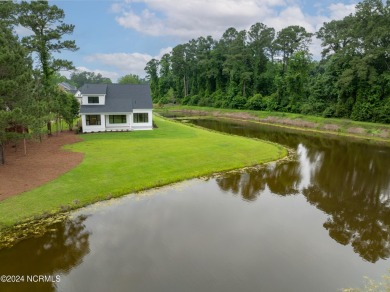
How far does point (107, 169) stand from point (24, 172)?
513cm

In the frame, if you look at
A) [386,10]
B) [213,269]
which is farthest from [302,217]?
[386,10]

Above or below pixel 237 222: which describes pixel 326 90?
above

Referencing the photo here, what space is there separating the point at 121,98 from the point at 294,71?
3376cm

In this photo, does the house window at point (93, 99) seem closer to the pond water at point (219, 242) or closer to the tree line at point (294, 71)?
the pond water at point (219, 242)

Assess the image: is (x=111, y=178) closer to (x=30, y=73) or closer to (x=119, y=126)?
(x=30, y=73)

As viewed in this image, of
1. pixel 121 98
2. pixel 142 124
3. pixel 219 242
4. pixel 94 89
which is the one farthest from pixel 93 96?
pixel 219 242

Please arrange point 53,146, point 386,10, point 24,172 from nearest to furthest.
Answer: point 24,172
point 53,146
point 386,10

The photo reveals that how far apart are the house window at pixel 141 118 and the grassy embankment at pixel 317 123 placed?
80.5ft

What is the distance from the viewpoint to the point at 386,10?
37.4 metres

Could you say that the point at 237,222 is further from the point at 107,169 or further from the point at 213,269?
the point at 107,169

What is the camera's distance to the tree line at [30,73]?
59.1 ft

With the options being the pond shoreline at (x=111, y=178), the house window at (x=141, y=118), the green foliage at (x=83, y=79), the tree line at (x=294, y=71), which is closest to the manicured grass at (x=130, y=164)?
the pond shoreline at (x=111, y=178)

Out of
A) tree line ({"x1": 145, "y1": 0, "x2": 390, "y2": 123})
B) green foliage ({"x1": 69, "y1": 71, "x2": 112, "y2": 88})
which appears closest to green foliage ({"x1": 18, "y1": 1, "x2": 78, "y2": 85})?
tree line ({"x1": 145, "y1": 0, "x2": 390, "y2": 123})

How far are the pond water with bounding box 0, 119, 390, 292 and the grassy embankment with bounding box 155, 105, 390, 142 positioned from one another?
71.8 feet
